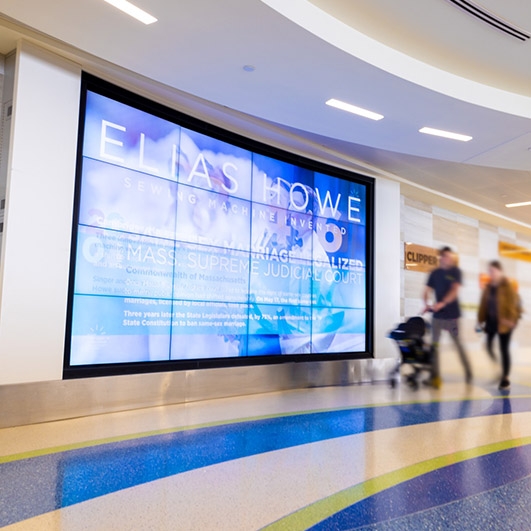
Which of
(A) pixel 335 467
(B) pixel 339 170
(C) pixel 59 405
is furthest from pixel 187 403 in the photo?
(B) pixel 339 170

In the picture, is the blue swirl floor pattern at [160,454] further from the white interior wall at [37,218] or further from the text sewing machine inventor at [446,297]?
the white interior wall at [37,218]

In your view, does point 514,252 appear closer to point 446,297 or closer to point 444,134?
point 446,297

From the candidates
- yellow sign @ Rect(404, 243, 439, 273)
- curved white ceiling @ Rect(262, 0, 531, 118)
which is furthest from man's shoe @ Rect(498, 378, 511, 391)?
curved white ceiling @ Rect(262, 0, 531, 118)

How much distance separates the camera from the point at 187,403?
16.9ft

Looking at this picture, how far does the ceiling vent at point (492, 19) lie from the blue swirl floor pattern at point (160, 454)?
3429mm

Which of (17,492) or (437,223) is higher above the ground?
(437,223)

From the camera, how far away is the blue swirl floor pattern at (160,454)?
2428 mm

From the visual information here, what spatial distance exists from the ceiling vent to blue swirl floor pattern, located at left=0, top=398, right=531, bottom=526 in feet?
11.2

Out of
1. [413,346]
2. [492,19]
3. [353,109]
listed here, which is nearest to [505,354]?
[413,346]

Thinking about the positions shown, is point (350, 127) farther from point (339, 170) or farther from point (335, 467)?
point (335, 467)

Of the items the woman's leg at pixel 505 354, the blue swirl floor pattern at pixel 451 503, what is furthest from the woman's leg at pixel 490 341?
the blue swirl floor pattern at pixel 451 503

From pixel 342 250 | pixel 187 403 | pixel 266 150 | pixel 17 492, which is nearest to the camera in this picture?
pixel 17 492

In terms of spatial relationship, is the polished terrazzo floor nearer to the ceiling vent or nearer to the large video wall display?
the large video wall display

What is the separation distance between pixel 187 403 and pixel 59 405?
1.36 meters
